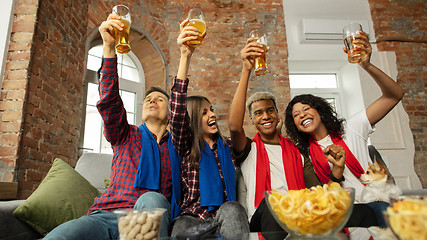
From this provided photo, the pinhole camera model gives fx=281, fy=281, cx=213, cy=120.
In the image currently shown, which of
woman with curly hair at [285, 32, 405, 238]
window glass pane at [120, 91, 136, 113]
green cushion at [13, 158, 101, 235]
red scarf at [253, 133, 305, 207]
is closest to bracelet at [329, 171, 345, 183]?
woman with curly hair at [285, 32, 405, 238]

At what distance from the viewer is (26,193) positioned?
2014 mm

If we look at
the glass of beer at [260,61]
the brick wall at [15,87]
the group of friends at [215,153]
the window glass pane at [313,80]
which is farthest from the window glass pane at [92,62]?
the window glass pane at [313,80]

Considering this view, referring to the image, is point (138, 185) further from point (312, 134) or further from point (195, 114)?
point (312, 134)

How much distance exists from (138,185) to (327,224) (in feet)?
2.98

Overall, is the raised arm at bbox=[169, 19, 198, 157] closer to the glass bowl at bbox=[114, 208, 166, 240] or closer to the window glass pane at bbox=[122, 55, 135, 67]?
the glass bowl at bbox=[114, 208, 166, 240]

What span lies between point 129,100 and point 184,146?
6.88 feet

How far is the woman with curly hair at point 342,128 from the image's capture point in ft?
5.06

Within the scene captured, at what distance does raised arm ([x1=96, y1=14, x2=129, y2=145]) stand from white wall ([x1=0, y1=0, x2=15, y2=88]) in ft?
3.97

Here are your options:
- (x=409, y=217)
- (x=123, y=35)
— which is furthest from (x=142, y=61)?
(x=409, y=217)

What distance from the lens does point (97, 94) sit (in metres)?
3.12

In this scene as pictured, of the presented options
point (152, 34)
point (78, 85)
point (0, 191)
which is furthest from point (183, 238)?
point (152, 34)

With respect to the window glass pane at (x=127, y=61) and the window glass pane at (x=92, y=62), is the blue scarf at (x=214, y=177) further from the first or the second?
the window glass pane at (x=127, y=61)

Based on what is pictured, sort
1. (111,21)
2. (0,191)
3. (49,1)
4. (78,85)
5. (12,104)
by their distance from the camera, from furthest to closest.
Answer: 1. (78,85)
2. (49,1)
3. (12,104)
4. (0,191)
5. (111,21)

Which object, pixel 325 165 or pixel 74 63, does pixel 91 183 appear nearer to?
pixel 74 63
